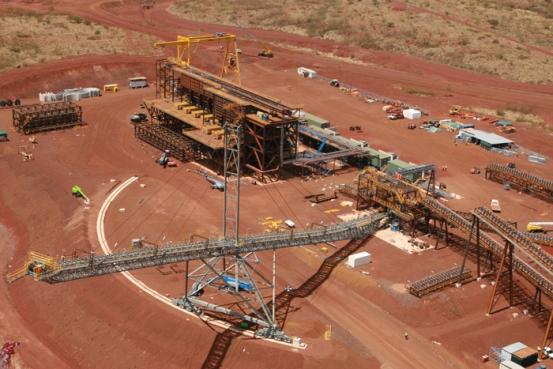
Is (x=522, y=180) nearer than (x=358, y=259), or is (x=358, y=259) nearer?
(x=358, y=259)

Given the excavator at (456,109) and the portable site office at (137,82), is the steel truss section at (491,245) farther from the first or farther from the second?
the portable site office at (137,82)

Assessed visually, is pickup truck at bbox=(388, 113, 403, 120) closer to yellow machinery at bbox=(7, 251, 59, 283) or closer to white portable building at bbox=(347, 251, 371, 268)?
white portable building at bbox=(347, 251, 371, 268)

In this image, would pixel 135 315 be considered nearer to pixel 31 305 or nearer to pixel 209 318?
pixel 209 318

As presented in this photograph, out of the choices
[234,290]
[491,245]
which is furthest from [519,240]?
[234,290]

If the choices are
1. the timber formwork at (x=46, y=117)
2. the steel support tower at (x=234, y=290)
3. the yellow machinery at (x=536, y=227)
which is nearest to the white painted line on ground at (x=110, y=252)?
the steel support tower at (x=234, y=290)

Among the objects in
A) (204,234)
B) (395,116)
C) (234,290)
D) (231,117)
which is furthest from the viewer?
(395,116)

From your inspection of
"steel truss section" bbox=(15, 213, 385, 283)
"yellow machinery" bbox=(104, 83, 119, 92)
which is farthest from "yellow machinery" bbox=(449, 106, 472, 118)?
"yellow machinery" bbox=(104, 83, 119, 92)

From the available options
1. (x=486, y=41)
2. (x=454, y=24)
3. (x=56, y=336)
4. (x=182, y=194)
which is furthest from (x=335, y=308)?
(x=454, y=24)

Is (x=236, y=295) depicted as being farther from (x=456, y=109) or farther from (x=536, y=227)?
(x=456, y=109)
